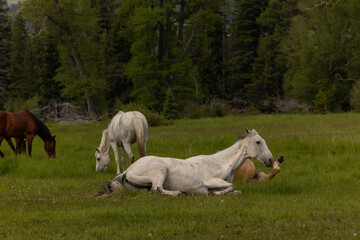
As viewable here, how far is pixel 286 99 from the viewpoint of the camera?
6481 cm

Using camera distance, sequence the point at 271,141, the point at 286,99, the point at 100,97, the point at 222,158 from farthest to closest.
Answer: the point at 286,99, the point at 100,97, the point at 271,141, the point at 222,158

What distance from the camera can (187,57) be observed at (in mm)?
49344

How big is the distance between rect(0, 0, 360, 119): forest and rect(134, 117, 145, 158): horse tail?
94.8 feet

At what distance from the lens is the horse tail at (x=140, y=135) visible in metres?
14.0

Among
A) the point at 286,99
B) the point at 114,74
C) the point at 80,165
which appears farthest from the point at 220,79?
the point at 80,165

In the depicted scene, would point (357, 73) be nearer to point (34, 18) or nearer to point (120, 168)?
point (34, 18)

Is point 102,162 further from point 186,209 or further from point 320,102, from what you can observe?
point 320,102

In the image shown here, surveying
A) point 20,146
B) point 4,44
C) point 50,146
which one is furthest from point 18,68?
point 50,146

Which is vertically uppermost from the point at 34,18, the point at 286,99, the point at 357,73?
the point at 34,18

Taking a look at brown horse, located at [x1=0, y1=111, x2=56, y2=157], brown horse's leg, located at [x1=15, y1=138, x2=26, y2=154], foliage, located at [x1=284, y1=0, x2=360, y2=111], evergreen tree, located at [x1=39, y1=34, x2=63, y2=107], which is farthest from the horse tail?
foliage, located at [x1=284, y1=0, x2=360, y2=111]

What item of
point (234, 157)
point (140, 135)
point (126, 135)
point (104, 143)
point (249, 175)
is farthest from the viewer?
point (104, 143)

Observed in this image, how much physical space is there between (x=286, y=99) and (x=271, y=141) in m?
47.5

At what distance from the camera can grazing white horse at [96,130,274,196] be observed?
30.8ft

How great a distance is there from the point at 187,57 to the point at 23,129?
1317 inches
